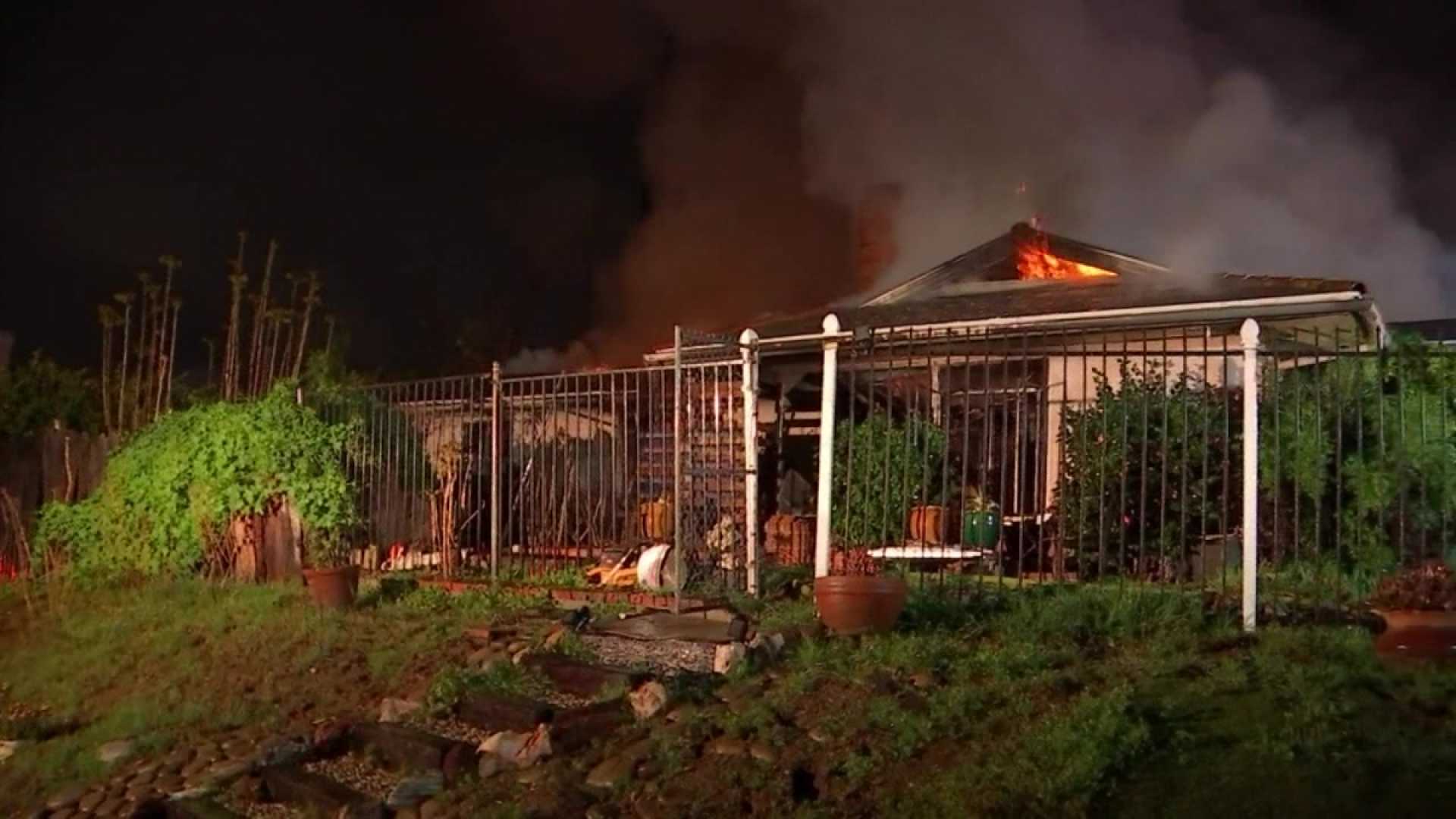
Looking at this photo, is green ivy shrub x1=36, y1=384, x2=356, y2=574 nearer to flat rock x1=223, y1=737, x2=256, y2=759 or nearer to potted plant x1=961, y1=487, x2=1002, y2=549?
flat rock x1=223, y1=737, x2=256, y2=759

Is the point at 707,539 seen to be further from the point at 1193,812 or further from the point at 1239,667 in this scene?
the point at 1193,812

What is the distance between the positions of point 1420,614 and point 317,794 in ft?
19.6

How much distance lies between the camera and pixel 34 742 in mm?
9859

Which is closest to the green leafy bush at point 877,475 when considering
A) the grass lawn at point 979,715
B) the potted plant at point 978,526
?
the potted plant at point 978,526


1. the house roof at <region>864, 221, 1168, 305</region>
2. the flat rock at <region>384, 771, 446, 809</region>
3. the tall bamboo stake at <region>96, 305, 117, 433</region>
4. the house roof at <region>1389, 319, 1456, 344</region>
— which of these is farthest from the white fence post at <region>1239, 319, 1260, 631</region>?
the tall bamboo stake at <region>96, 305, 117, 433</region>

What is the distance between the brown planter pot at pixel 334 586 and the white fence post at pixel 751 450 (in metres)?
3.65

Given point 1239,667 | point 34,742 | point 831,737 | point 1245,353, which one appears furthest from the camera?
point 34,742

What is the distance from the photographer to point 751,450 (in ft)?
34.2

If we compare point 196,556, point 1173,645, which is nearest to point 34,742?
point 196,556

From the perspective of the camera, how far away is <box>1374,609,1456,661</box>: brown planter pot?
7.05 meters

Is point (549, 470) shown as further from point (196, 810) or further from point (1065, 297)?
point (196, 810)

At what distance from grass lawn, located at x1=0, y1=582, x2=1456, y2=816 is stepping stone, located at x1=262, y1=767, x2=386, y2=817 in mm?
565

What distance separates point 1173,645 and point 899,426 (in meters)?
6.03

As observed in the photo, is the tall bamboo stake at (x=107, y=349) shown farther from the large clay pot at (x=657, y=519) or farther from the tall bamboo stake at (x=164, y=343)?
the large clay pot at (x=657, y=519)
